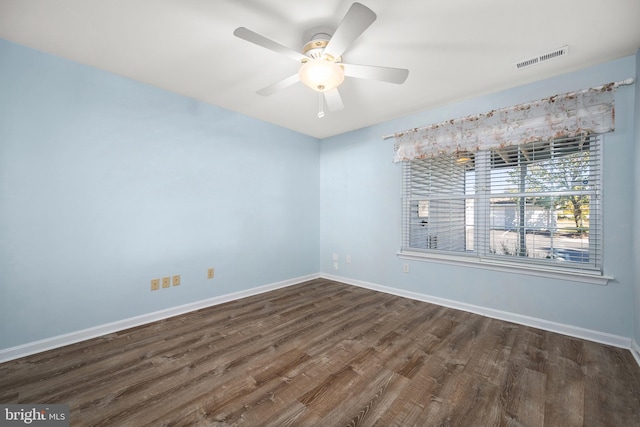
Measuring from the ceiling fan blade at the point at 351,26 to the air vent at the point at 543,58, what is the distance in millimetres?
1661

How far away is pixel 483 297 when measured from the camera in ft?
9.36

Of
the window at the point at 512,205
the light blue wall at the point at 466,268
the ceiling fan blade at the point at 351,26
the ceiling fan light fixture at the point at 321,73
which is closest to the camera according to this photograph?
the ceiling fan blade at the point at 351,26

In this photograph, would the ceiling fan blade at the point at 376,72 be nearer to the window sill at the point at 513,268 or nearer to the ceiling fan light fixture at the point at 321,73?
the ceiling fan light fixture at the point at 321,73

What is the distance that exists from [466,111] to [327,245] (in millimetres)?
2697

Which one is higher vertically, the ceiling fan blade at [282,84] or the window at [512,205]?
the ceiling fan blade at [282,84]

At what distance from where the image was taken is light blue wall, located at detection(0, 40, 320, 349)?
2020 millimetres

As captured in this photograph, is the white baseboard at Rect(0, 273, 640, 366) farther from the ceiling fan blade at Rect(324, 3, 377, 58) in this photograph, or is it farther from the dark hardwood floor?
the ceiling fan blade at Rect(324, 3, 377, 58)

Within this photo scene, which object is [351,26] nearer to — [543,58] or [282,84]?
[282,84]

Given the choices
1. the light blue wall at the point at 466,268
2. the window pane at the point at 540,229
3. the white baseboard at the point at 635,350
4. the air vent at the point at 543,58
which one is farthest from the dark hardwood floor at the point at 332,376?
the air vent at the point at 543,58

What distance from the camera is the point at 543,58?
2160 mm

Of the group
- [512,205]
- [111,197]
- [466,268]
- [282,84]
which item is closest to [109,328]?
[111,197]

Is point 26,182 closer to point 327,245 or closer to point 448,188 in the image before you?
point 327,245

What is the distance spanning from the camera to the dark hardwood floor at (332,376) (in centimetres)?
145

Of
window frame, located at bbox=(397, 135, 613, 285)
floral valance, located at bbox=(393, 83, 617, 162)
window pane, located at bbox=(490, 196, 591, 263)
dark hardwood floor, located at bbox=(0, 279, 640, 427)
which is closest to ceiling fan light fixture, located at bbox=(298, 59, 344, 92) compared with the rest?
floral valance, located at bbox=(393, 83, 617, 162)
